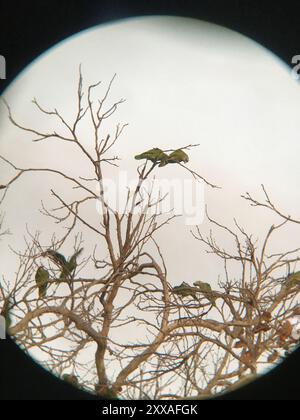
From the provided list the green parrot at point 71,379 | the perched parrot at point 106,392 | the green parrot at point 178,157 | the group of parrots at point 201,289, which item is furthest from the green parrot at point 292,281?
the green parrot at point 71,379

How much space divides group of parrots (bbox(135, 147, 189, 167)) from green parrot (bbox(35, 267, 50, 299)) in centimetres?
57

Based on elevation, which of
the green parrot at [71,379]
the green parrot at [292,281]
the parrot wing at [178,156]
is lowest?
the green parrot at [71,379]

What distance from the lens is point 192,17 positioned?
83.7 inches

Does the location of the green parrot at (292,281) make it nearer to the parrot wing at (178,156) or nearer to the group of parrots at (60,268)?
the parrot wing at (178,156)

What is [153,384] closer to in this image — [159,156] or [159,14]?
[159,156]

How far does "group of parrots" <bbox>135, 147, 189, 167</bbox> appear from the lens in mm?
2125

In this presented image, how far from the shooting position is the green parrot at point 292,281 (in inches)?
82.7

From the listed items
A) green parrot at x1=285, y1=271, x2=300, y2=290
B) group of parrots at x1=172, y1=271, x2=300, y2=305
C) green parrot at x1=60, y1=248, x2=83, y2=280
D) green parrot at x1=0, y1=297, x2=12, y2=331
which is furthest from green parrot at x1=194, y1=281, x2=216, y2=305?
green parrot at x1=0, y1=297, x2=12, y2=331

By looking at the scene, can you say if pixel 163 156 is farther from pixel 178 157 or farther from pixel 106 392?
pixel 106 392

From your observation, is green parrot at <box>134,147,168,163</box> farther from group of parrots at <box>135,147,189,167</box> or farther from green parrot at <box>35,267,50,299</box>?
green parrot at <box>35,267,50,299</box>

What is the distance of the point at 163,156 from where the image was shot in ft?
7.03
